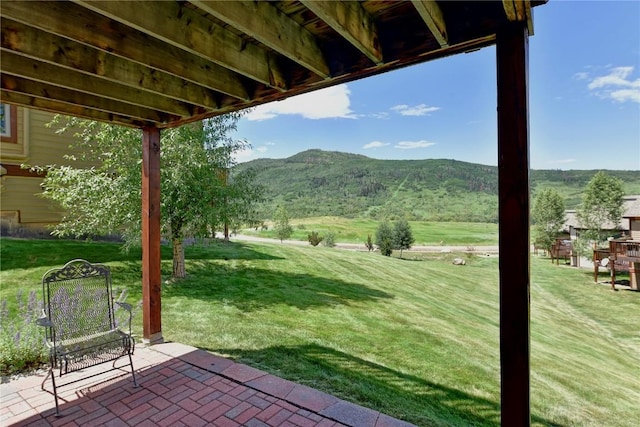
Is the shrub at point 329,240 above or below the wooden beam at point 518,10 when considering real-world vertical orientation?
below

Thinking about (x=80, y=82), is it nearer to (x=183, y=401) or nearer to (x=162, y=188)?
(x=183, y=401)

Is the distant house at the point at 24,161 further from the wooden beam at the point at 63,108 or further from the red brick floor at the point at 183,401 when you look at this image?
the red brick floor at the point at 183,401

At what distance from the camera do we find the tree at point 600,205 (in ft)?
49.9

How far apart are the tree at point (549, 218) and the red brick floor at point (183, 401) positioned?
68.5 ft

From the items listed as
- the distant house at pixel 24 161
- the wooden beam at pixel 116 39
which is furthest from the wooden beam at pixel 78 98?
the distant house at pixel 24 161

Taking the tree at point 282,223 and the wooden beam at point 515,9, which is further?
the tree at point 282,223

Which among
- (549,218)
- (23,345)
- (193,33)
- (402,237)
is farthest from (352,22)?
(549,218)

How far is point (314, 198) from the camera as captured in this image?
1383 inches

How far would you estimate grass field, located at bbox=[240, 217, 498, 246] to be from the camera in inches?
939

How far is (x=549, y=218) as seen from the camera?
63.3ft

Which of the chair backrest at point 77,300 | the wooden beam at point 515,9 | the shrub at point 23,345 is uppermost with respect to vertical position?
the wooden beam at point 515,9

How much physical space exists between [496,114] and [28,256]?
8950 mm

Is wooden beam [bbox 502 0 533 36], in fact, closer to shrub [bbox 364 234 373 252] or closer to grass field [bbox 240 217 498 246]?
shrub [bbox 364 234 373 252]

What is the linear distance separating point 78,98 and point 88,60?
2.71 ft
